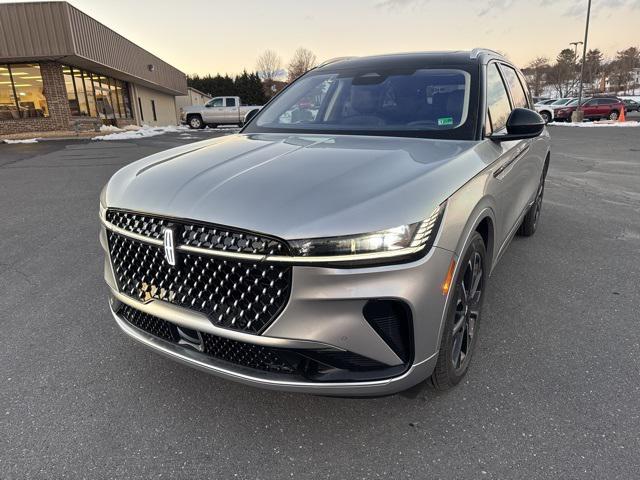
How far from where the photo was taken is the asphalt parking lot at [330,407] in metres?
1.98

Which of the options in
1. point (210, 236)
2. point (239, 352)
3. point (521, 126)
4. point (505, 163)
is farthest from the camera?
point (505, 163)

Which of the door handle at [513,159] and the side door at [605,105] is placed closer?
the door handle at [513,159]

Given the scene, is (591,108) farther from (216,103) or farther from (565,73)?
(565,73)

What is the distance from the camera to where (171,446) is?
6.88 feet

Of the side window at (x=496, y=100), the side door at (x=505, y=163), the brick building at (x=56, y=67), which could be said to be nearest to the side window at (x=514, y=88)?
the side door at (x=505, y=163)

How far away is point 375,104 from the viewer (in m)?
3.26

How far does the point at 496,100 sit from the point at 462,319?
68.5 inches

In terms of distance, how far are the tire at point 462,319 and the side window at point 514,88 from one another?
2.02m

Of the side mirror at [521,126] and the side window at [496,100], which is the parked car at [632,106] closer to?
the side window at [496,100]

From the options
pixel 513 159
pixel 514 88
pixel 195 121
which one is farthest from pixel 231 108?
pixel 513 159

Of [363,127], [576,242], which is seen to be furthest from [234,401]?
→ [576,242]

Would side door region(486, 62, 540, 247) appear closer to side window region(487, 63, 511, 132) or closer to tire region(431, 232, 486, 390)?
side window region(487, 63, 511, 132)

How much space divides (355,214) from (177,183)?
91cm

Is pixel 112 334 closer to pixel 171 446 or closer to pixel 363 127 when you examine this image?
pixel 171 446
